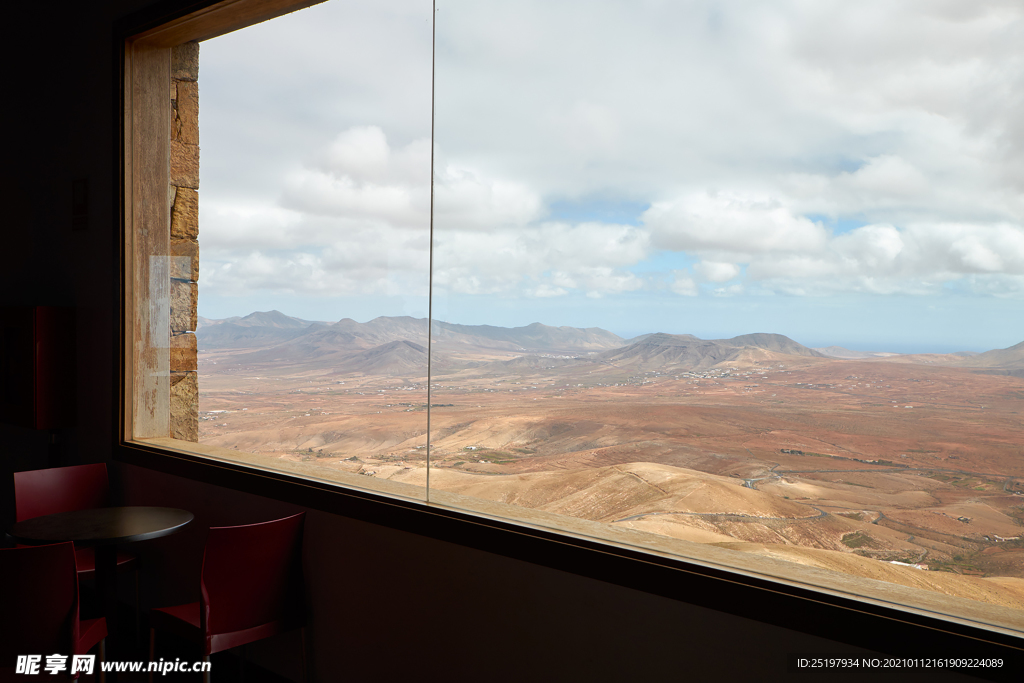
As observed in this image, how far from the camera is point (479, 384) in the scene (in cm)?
248

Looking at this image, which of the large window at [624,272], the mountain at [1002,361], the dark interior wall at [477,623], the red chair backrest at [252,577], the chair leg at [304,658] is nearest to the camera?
the mountain at [1002,361]

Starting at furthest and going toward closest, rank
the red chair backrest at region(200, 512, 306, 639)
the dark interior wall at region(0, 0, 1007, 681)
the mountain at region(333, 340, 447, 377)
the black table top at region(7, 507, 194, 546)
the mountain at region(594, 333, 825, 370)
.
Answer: the mountain at region(333, 340, 447, 377) → the black table top at region(7, 507, 194, 546) → the red chair backrest at region(200, 512, 306, 639) → the mountain at region(594, 333, 825, 370) → the dark interior wall at region(0, 0, 1007, 681)

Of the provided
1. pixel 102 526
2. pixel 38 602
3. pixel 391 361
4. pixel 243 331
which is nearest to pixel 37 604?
pixel 38 602

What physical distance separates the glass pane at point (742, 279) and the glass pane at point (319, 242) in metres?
0.24

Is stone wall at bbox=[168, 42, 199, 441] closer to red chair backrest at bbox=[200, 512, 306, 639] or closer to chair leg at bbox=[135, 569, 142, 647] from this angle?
chair leg at bbox=[135, 569, 142, 647]

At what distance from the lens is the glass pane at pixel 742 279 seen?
1452 millimetres

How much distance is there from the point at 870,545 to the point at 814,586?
0.60 ft

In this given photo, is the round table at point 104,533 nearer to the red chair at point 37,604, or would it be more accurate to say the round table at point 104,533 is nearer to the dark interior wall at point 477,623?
the red chair at point 37,604

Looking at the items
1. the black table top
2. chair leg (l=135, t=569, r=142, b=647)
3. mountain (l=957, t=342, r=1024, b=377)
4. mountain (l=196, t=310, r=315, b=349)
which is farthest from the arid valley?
chair leg (l=135, t=569, r=142, b=647)

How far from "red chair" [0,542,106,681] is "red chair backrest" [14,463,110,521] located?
3.45ft

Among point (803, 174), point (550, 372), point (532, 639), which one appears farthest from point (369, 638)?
point (803, 174)

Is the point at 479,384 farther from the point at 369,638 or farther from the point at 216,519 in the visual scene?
the point at 216,519

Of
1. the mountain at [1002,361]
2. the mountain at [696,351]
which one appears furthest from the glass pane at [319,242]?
the mountain at [1002,361]

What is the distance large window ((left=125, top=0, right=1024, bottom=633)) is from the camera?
1488mm
